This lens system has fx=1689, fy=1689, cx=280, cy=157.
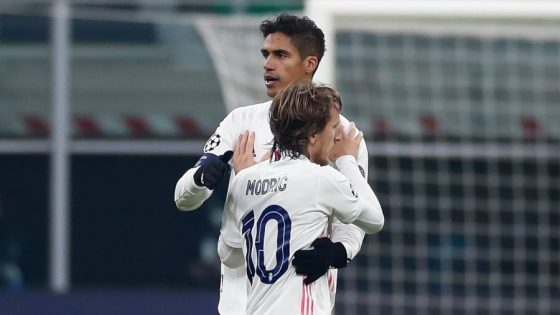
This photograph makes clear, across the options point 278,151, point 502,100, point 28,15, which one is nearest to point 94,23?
point 28,15

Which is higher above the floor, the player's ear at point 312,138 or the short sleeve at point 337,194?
the player's ear at point 312,138

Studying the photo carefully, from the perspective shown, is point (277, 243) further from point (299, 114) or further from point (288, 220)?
point (299, 114)

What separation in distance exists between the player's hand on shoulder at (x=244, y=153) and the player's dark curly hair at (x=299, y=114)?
24 centimetres

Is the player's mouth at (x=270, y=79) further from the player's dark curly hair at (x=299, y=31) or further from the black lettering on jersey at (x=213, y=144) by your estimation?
the black lettering on jersey at (x=213, y=144)

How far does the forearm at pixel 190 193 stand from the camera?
570 cm

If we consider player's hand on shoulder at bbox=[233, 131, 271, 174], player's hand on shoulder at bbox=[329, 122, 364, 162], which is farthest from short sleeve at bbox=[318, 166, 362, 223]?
player's hand on shoulder at bbox=[233, 131, 271, 174]

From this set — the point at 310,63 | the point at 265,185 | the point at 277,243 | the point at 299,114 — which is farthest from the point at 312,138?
the point at 310,63

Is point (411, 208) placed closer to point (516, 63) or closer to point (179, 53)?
point (516, 63)

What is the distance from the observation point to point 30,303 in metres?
10.2

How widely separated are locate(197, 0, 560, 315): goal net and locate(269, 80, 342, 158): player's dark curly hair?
3.67 meters

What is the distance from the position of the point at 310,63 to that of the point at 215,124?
970 centimetres

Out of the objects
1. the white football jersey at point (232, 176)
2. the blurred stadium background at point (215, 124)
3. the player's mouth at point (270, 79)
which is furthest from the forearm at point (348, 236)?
the blurred stadium background at point (215, 124)

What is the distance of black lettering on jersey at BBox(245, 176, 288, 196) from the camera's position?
545 cm

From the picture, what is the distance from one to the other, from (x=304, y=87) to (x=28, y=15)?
34.4 ft
